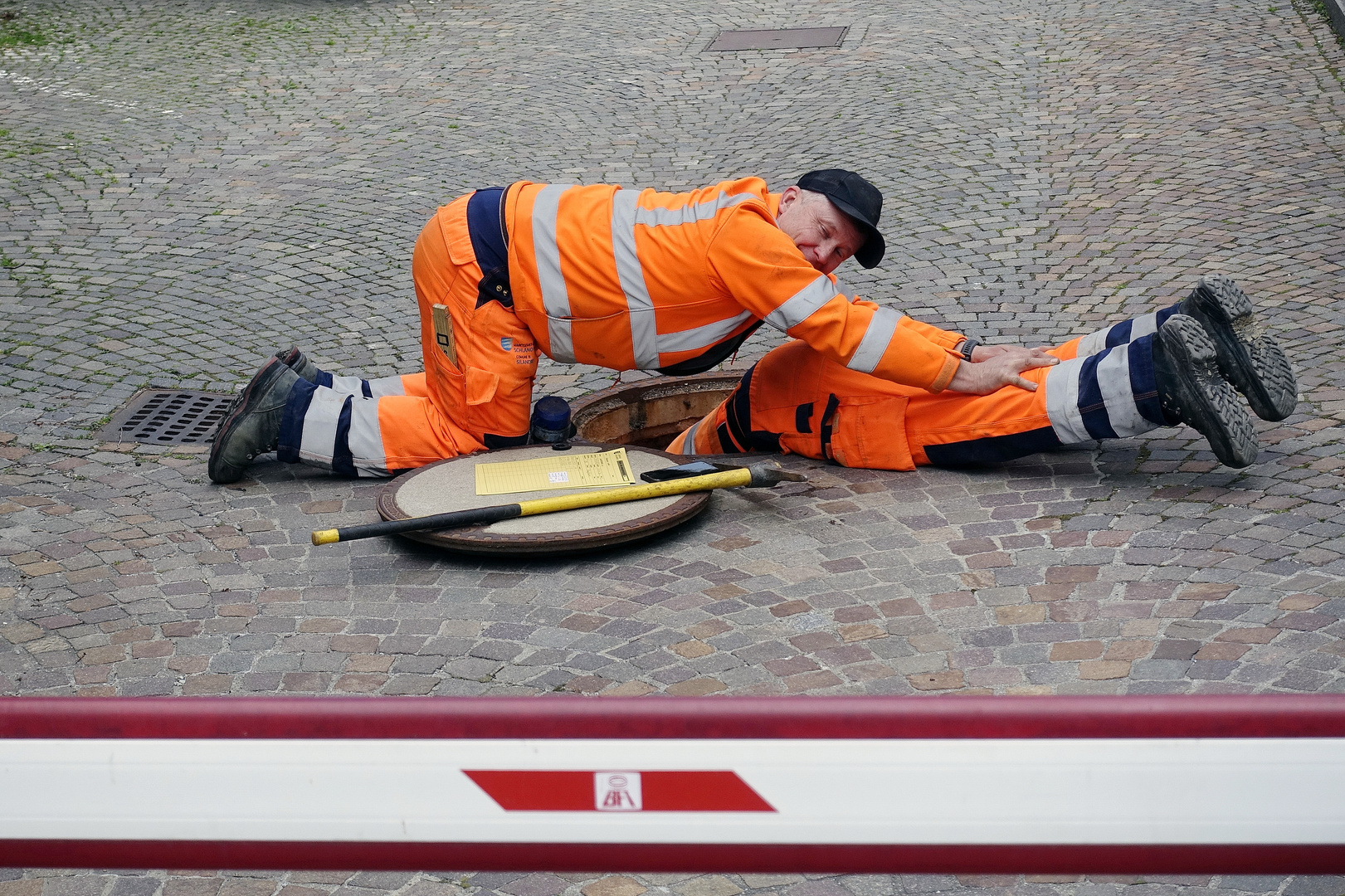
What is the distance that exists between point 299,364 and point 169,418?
824 mm

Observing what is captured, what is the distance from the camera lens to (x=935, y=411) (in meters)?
4.81

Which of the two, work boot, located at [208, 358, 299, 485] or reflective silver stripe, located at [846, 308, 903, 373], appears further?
work boot, located at [208, 358, 299, 485]

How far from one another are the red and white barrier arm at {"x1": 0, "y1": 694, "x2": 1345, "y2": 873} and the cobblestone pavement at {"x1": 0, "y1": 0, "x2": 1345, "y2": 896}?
1512 mm

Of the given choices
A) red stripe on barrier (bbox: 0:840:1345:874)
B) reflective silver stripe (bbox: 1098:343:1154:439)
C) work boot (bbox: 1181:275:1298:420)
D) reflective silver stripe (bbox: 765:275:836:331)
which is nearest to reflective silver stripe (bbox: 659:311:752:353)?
reflective silver stripe (bbox: 765:275:836:331)

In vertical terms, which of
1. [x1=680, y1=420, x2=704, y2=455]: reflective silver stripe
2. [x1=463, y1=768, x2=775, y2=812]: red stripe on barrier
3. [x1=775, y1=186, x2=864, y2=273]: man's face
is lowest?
[x1=680, y1=420, x2=704, y2=455]: reflective silver stripe

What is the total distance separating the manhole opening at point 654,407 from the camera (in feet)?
18.4

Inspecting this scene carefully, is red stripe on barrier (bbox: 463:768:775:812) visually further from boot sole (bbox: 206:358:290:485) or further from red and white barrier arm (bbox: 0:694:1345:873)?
boot sole (bbox: 206:358:290:485)

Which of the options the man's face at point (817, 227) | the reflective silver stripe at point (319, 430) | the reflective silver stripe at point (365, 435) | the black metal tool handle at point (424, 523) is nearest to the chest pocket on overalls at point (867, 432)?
the man's face at point (817, 227)

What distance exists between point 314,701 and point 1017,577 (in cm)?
302

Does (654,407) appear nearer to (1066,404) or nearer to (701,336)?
(701,336)

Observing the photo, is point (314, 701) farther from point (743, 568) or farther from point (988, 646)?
point (743, 568)

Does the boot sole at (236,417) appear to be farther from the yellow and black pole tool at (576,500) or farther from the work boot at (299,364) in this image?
the yellow and black pole tool at (576,500)

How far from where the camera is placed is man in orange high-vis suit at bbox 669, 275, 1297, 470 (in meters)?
4.35

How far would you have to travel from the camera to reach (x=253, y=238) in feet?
25.2
